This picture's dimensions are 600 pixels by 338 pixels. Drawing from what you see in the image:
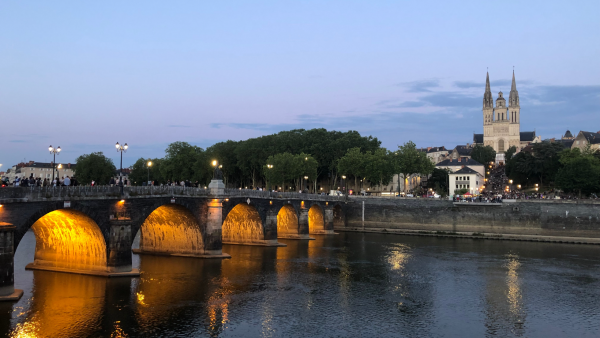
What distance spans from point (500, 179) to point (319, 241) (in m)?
93.2

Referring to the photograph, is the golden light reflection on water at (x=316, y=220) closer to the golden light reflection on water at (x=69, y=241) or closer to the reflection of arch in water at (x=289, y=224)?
the reflection of arch in water at (x=289, y=224)

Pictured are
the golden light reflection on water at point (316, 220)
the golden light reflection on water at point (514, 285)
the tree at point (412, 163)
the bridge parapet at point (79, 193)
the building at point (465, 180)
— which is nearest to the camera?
the bridge parapet at point (79, 193)

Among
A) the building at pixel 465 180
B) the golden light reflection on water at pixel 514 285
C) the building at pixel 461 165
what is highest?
the building at pixel 461 165

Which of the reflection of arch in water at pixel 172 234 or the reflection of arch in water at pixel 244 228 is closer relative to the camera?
the reflection of arch in water at pixel 172 234

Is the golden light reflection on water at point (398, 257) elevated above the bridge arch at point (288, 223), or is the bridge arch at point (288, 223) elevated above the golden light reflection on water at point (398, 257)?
the bridge arch at point (288, 223)

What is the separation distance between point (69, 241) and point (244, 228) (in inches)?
1076

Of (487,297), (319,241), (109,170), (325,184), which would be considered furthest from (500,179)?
(487,297)

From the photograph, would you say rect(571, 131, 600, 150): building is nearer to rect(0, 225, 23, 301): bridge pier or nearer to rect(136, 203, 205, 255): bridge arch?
rect(136, 203, 205, 255): bridge arch

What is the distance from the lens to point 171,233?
52.0m

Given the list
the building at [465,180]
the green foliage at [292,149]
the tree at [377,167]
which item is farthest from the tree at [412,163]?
the building at [465,180]

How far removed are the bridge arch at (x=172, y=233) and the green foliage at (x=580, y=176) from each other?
3092 inches

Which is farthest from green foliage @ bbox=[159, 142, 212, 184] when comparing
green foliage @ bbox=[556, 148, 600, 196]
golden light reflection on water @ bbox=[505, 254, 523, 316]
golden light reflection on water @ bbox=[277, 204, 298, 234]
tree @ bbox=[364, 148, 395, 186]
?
golden light reflection on water @ bbox=[505, 254, 523, 316]

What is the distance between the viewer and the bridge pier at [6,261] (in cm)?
2883

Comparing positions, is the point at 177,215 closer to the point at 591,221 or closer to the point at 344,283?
the point at 344,283
